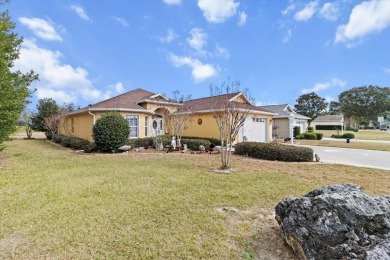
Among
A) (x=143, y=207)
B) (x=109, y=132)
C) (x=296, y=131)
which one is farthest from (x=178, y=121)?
(x=296, y=131)

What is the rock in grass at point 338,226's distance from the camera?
2844 mm

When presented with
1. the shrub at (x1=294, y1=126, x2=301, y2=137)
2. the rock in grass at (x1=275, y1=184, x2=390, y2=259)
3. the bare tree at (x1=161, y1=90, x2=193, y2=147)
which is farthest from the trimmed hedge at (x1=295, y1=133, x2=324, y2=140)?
the rock in grass at (x1=275, y1=184, x2=390, y2=259)

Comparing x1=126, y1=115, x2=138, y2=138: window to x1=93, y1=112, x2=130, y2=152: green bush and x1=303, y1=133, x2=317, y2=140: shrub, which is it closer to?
x1=93, y1=112, x2=130, y2=152: green bush

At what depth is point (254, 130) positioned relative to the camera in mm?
20094

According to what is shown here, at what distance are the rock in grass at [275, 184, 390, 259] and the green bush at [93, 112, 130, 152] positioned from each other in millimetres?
13128

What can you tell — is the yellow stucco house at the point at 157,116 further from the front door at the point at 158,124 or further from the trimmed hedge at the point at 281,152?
the trimmed hedge at the point at 281,152

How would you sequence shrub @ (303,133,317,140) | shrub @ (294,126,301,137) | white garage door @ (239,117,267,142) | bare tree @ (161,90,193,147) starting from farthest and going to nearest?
1. shrub @ (294,126,301,137)
2. shrub @ (303,133,317,140)
3. white garage door @ (239,117,267,142)
4. bare tree @ (161,90,193,147)

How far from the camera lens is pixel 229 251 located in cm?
364

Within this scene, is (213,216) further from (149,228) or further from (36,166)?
(36,166)

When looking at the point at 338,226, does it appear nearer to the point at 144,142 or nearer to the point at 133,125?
the point at 144,142

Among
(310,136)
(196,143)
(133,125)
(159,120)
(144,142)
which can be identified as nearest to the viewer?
(196,143)

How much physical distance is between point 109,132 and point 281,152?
11156 millimetres

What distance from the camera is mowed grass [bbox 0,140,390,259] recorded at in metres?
3.72

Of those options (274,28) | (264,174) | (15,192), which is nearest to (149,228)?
(15,192)
